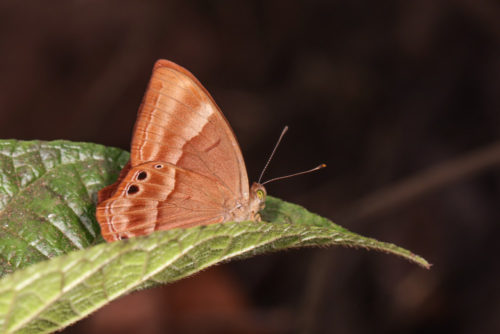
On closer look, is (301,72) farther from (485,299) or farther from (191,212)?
(191,212)

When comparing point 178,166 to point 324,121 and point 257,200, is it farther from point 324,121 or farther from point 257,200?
point 324,121


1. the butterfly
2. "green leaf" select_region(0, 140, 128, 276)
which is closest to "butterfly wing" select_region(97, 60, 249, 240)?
the butterfly

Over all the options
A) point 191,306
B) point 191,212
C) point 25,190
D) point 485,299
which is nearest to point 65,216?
point 25,190

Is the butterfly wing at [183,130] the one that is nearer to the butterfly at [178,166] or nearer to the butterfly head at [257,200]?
the butterfly at [178,166]

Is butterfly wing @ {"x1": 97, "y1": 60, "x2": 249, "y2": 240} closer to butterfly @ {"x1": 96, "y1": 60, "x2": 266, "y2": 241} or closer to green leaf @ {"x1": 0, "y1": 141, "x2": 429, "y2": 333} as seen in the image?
butterfly @ {"x1": 96, "y1": 60, "x2": 266, "y2": 241}

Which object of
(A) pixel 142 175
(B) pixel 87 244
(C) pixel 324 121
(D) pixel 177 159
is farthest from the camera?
(C) pixel 324 121

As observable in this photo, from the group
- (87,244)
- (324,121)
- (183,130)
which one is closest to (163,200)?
(183,130)

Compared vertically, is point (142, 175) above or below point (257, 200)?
above

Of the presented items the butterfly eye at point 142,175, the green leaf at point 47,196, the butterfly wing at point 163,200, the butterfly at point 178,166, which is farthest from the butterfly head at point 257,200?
the green leaf at point 47,196
